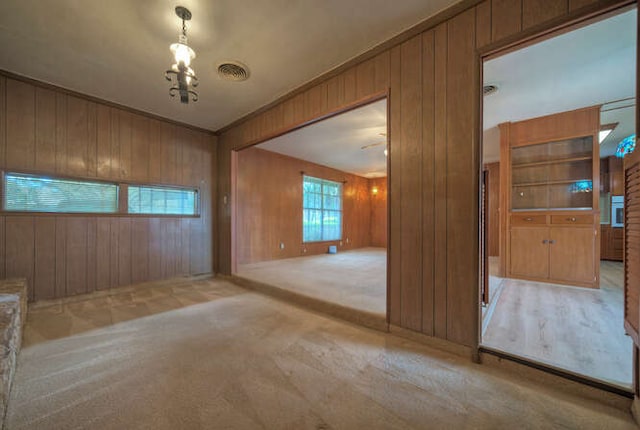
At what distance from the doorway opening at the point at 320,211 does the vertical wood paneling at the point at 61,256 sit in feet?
7.13

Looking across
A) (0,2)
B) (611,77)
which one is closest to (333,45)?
(0,2)

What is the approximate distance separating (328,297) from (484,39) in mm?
2744

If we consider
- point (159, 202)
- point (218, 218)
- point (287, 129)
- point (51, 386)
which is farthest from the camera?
point (218, 218)

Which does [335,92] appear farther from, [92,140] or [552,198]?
[552,198]

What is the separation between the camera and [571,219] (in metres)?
3.82

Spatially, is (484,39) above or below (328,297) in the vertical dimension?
above

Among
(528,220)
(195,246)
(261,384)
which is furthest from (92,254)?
(528,220)

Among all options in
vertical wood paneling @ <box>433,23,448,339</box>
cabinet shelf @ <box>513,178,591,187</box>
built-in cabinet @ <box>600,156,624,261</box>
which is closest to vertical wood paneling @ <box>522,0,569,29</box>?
vertical wood paneling @ <box>433,23,448,339</box>

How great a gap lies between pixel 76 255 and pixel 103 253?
0.27m

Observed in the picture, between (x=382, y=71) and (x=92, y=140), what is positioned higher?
(x=382, y=71)

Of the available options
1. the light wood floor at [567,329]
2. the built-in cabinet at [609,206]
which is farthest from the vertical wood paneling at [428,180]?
the built-in cabinet at [609,206]

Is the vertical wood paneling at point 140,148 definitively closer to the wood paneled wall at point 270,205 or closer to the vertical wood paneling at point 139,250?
the vertical wood paneling at point 139,250

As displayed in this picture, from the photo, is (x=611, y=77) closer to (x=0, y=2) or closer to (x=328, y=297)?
(x=328, y=297)

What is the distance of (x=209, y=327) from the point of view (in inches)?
93.7
